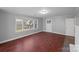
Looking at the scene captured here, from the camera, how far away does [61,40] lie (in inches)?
45.9

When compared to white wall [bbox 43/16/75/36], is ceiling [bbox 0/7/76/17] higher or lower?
higher

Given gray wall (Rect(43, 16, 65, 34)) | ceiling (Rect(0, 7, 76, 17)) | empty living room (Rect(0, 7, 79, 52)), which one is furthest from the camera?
gray wall (Rect(43, 16, 65, 34))

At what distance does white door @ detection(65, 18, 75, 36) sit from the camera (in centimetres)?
103

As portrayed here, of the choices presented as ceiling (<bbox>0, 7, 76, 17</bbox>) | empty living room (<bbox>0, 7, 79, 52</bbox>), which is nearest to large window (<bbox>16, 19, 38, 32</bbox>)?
empty living room (<bbox>0, 7, 79, 52</bbox>)

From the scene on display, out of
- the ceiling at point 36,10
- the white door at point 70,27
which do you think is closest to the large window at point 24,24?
the ceiling at point 36,10

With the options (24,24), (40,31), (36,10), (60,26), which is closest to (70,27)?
(60,26)

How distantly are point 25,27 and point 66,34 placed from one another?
25.9 inches

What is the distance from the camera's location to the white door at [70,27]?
103 centimetres

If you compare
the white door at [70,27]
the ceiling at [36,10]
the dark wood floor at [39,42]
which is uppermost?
the ceiling at [36,10]

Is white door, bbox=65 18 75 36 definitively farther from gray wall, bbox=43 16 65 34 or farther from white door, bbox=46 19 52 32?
white door, bbox=46 19 52 32

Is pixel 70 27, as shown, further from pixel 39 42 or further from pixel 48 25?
pixel 39 42

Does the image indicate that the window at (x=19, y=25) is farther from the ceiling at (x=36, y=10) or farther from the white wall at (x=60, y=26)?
the white wall at (x=60, y=26)
